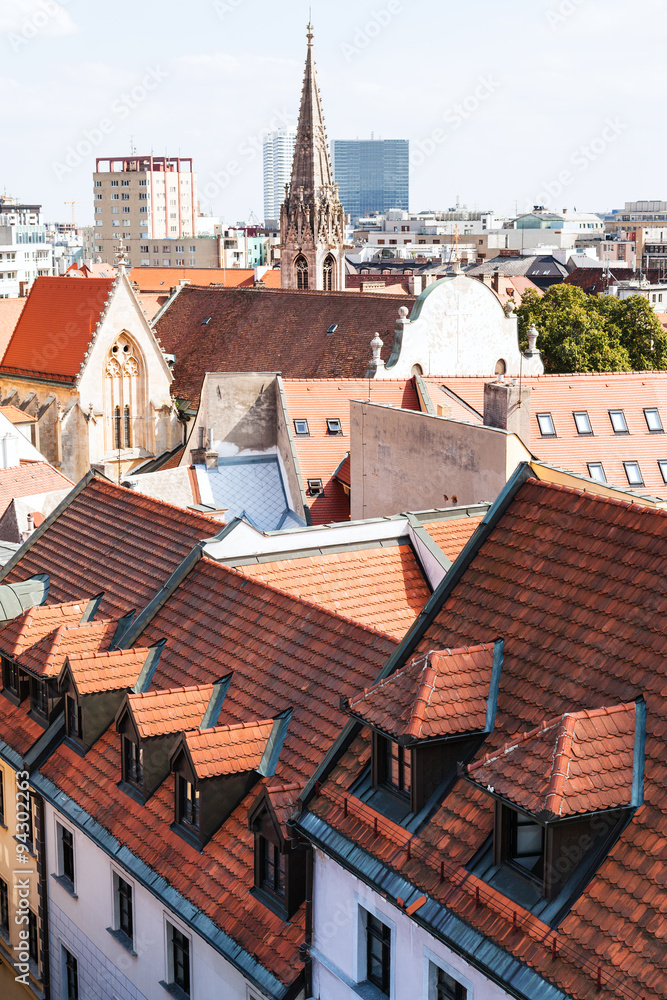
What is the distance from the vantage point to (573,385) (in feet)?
135

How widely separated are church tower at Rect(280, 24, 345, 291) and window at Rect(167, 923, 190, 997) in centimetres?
6637

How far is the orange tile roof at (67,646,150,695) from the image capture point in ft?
68.2

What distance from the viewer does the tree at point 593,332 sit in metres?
65.3

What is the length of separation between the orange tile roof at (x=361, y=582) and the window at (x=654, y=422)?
18255mm

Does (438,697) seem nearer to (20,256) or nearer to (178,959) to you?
(178,959)

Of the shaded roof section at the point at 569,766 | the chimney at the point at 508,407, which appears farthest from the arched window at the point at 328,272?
the shaded roof section at the point at 569,766

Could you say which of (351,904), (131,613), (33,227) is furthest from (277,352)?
(33,227)

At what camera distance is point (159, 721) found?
18734mm

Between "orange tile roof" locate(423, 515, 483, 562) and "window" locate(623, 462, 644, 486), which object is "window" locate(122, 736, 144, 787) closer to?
"orange tile roof" locate(423, 515, 483, 562)

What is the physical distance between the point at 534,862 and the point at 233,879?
5.81 m

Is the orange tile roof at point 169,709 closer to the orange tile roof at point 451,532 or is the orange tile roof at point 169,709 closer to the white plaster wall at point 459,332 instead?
the orange tile roof at point 451,532

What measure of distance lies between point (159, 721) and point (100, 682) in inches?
100

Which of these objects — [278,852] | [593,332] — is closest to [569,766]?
[278,852]

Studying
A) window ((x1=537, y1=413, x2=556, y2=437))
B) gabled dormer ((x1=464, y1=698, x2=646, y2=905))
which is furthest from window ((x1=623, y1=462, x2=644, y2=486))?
gabled dormer ((x1=464, y1=698, x2=646, y2=905))
